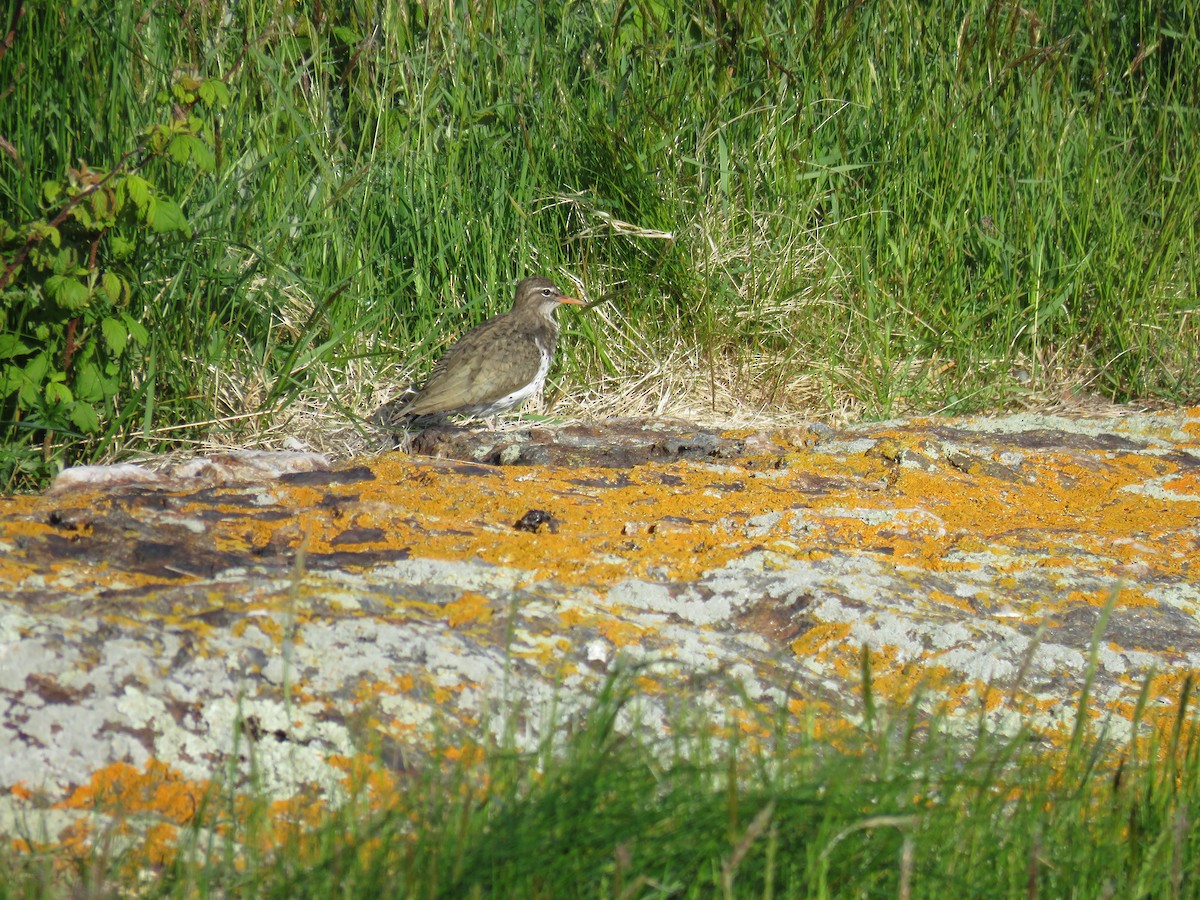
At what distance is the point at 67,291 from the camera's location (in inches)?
152

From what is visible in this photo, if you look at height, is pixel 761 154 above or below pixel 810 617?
above

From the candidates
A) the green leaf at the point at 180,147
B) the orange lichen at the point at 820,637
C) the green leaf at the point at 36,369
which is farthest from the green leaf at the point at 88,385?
the orange lichen at the point at 820,637

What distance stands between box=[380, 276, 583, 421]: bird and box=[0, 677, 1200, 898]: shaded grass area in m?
3.16

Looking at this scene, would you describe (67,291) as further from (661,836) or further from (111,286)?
(661,836)

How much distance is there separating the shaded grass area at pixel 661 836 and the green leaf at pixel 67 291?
7.35 feet

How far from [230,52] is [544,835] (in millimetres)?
4915

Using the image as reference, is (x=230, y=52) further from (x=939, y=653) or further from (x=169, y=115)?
(x=939, y=653)

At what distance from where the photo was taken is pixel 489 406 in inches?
216

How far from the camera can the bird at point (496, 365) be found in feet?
17.4

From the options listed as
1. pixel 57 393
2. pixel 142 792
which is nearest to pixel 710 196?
pixel 57 393

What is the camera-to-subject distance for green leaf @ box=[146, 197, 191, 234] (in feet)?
12.8

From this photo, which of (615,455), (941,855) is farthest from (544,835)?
(615,455)

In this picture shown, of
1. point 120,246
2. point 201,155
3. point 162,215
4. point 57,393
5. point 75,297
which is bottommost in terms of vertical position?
point 57,393

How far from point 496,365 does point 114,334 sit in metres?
1.73
